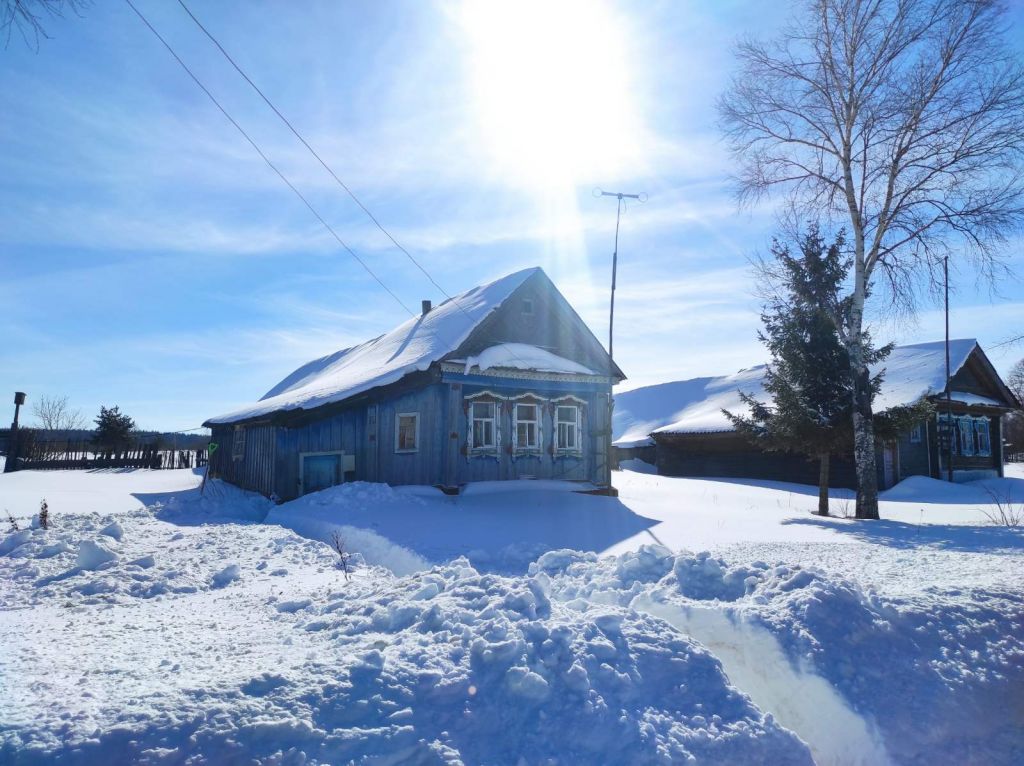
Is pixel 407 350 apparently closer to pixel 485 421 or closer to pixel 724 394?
pixel 485 421

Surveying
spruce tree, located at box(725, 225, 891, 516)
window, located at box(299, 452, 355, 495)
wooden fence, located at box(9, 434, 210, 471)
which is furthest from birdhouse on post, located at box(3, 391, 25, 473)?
spruce tree, located at box(725, 225, 891, 516)

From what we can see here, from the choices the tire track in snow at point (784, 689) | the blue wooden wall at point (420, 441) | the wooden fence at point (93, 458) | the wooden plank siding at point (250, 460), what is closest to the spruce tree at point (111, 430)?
the wooden fence at point (93, 458)

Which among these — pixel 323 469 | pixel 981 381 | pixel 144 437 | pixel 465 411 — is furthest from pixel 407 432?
pixel 144 437

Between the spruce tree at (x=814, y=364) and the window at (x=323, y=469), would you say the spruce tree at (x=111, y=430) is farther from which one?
the spruce tree at (x=814, y=364)

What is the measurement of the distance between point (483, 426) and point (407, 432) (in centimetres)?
184

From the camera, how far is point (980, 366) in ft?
83.6

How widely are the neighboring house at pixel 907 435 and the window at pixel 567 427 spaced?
727 cm

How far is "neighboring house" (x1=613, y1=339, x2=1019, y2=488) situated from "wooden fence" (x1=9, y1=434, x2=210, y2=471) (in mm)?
22078

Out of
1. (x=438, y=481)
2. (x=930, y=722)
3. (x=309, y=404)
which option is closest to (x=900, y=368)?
(x=438, y=481)

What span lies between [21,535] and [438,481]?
8.06 meters

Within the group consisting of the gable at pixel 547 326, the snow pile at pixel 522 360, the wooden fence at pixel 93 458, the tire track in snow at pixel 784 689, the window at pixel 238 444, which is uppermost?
the gable at pixel 547 326

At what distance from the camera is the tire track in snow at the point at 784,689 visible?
13.1ft

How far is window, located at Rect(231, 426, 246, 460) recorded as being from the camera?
18797 mm

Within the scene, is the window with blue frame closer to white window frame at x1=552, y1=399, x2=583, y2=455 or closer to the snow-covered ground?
white window frame at x1=552, y1=399, x2=583, y2=455
